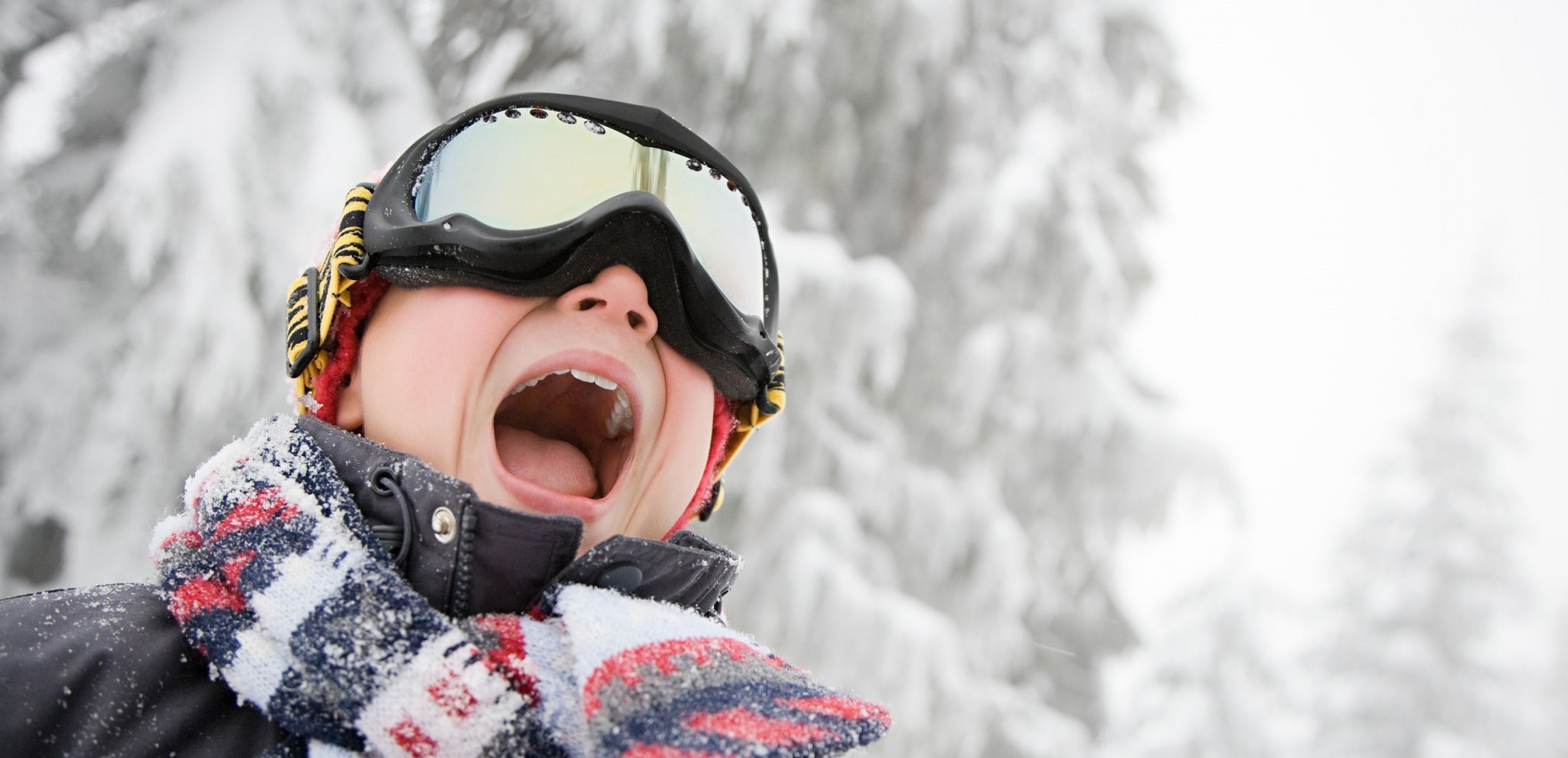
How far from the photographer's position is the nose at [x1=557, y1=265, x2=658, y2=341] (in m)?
1.03

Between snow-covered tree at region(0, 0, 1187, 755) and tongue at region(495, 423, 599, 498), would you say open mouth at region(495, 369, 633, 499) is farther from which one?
snow-covered tree at region(0, 0, 1187, 755)

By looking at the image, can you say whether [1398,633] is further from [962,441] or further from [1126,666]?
[962,441]

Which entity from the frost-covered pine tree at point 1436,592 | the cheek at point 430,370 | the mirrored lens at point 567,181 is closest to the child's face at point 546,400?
the cheek at point 430,370

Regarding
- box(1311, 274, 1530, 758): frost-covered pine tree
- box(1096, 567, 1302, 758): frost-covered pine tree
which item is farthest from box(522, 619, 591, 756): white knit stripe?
box(1311, 274, 1530, 758): frost-covered pine tree

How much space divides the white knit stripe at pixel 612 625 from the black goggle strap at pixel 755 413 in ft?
1.48

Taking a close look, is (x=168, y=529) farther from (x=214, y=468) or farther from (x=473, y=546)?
(x=473, y=546)

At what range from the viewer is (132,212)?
264cm

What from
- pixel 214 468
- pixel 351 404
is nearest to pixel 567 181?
pixel 351 404

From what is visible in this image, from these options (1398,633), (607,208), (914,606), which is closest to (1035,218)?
(914,606)

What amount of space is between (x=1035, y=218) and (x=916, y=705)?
103 inches

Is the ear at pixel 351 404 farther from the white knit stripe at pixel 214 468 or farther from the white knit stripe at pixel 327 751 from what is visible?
the white knit stripe at pixel 327 751

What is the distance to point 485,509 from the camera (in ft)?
2.90

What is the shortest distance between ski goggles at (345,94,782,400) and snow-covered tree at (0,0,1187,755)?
1.82 m

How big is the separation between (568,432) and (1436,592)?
13.1 meters
